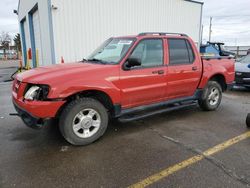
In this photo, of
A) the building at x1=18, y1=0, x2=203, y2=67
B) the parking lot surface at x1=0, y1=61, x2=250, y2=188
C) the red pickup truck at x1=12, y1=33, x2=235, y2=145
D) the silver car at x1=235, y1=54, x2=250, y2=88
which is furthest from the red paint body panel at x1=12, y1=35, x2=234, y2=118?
the building at x1=18, y1=0, x2=203, y2=67

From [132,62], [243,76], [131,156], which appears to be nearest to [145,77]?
[132,62]

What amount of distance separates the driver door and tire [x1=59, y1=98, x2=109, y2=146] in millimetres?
→ 559

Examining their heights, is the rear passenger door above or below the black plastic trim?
above

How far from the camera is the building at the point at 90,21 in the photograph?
35.2 feet

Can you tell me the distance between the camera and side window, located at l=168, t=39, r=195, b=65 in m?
4.70

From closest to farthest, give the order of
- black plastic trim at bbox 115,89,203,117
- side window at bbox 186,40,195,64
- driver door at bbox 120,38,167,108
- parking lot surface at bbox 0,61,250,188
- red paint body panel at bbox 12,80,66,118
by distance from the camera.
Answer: parking lot surface at bbox 0,61,250,188, red paint body panel at bbox 12,80,66,118, driver door at bbox 120,38,167,108, black plastic trim at bbox 115,89,203,117, side window at bbox 186,40,195,64

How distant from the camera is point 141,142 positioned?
150 inches

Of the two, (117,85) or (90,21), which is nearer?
(117,85)

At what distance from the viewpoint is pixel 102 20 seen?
12.0 metres

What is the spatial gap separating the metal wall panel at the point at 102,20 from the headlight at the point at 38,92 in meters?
7.94

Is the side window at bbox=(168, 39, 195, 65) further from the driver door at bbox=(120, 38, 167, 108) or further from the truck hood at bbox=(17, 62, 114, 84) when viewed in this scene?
the truck hood at bbox=(17, 62, 114, 84)

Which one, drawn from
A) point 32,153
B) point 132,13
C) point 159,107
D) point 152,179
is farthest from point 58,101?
point 132,13

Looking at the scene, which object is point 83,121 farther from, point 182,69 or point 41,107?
point 182,69

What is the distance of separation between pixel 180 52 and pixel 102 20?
322 inches
